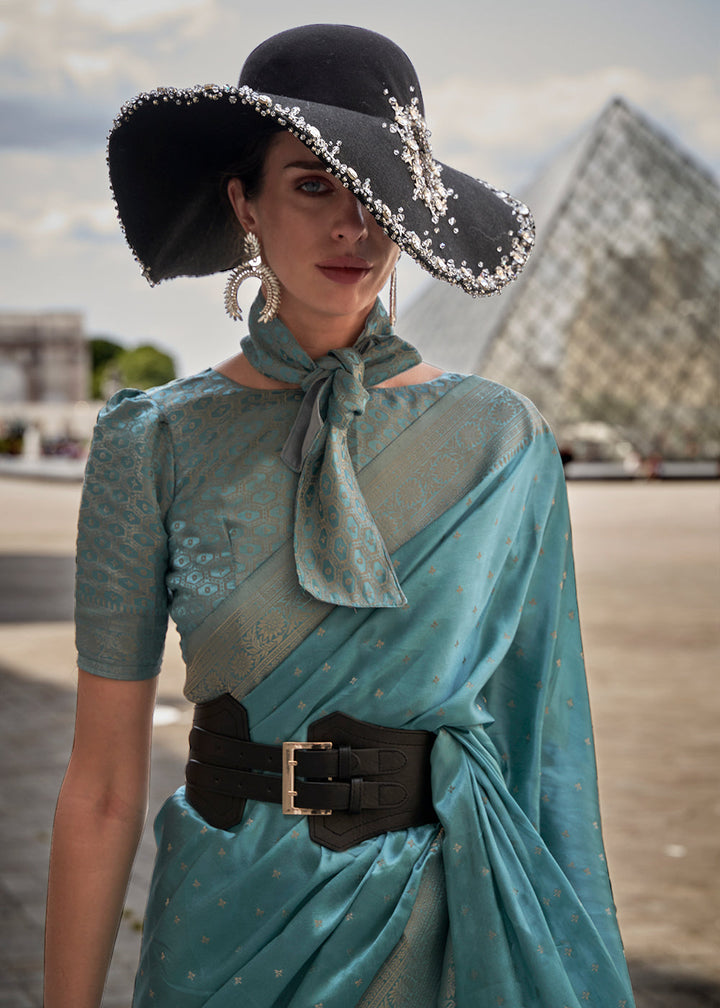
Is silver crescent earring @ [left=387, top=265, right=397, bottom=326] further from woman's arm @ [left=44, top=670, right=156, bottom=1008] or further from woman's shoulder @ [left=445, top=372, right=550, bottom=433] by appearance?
woman's arm @ [left=44, top=670, right=156, bottom=1008]

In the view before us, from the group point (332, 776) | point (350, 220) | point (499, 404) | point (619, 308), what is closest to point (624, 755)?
point (499, 404)

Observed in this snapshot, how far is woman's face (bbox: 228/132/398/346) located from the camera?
151 centimetres

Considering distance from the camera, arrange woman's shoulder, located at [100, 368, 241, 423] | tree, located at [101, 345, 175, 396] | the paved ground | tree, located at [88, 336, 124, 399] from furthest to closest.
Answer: tree, located at [88, 336, 124, 399] → tree, located at [101, 345, 175, 396] → the paved ground → woman's shoulder, located at [100, 368, 241, 423]

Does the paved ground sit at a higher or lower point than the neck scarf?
lower

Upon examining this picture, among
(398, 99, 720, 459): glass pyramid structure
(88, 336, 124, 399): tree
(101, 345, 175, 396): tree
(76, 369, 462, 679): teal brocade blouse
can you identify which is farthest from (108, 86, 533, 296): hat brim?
(88, 336, 124, 399): tree

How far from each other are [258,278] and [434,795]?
70cm

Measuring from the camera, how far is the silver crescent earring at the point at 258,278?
162 cm

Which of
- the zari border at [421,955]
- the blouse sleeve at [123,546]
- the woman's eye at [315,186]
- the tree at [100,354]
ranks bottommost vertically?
the tree at [100,354]

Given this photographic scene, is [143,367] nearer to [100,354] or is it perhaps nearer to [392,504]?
[100,354]

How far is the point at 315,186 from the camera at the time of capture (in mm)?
1527

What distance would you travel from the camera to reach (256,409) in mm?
1611

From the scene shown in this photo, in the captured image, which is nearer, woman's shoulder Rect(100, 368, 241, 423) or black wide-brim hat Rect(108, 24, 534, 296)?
black wide-brim hat Rect(108, 24, 534, 296)

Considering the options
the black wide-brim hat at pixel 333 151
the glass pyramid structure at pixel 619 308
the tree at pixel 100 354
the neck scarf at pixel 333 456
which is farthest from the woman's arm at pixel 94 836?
the tree at pixel 100 354

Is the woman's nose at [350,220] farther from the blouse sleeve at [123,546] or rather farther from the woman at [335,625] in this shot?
the blouse sleeve at [123,546]
